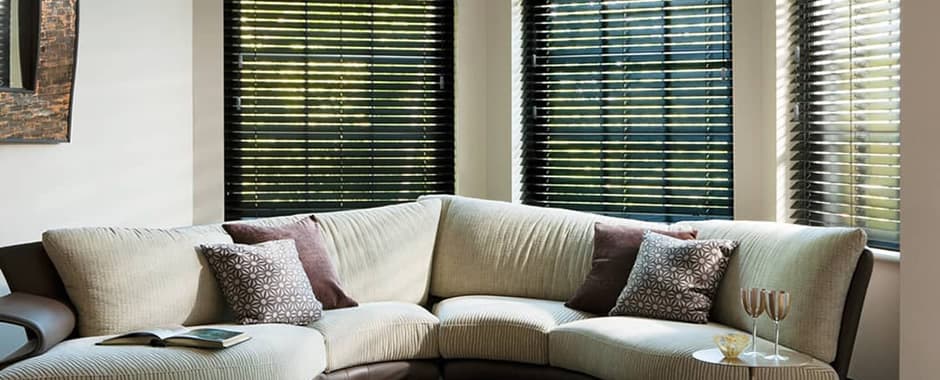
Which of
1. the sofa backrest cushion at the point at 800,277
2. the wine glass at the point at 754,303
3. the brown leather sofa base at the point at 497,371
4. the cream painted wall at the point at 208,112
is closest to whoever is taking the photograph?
the wine glass at the point at 754,303

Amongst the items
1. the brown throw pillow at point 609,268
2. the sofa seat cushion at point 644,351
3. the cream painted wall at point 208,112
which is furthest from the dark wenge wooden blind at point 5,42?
the brown throw pillow at point 609,268

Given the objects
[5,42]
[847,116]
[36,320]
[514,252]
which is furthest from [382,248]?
[847,116]

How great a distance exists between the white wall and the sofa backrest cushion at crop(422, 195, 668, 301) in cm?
149

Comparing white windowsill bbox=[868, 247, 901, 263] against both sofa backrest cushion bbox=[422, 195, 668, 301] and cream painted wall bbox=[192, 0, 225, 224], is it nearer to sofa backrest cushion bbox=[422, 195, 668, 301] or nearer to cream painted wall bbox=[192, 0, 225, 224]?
sofa backrest cushion bbox=[422, 195, 668, 301]

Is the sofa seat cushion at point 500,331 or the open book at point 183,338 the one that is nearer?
the open book at point 183,338

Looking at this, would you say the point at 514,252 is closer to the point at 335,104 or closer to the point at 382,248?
the point at 382,248

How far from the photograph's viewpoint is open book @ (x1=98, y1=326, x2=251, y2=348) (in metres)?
3.51

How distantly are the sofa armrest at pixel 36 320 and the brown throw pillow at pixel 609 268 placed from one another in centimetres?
214

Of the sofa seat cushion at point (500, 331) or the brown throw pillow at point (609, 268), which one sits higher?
the brown throw pillow at point (609, 268)

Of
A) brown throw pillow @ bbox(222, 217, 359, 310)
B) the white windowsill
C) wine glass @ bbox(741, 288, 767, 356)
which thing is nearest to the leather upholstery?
brown throw pillow @ bbox(222, 217, 359, 310)

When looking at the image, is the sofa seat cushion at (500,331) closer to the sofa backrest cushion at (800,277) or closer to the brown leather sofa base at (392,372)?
the brown leather sofa base at (392,372)

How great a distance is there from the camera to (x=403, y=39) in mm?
5734

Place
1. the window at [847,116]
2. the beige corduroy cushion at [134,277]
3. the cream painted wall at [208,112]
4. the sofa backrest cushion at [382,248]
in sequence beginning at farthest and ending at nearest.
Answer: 1. the cream painted wall at [208,112]
2. the sofa backrest cushion at [382,248]
3. the window at [847,116]
4. the beige corduroy cushion at [134,277]

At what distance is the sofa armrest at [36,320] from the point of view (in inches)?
133
